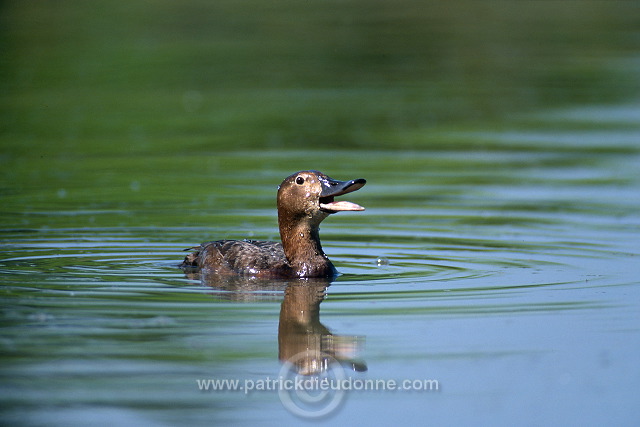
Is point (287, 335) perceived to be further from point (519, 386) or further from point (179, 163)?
point (179, 163)

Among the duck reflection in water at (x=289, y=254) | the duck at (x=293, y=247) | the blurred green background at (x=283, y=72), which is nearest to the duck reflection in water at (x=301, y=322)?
the duck reflection in water at (x=289, y=254)

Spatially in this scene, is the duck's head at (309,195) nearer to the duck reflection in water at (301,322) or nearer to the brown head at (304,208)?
the brown head at (304,208)

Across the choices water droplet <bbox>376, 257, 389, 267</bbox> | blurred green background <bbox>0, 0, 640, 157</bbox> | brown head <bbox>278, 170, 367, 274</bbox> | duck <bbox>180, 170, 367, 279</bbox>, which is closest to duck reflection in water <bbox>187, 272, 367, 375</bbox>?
duck <bbox>180, 170, 367, 279</bbox>

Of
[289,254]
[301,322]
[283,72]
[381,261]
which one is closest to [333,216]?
[381,261]

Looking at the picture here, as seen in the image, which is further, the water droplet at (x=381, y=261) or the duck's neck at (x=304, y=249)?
the water droplet at (x=381, y=261)

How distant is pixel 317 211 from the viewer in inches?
395

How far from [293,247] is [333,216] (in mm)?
3459

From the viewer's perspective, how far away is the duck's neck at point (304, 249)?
9.88 m

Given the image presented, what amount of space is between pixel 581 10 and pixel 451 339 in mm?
28563

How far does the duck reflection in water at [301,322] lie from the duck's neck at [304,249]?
4.2 inches

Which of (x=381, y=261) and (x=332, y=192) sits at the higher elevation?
(x=332, y=192)

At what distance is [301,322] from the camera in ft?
27.2

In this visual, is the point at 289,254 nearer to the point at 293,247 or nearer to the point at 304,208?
the point at 293,247

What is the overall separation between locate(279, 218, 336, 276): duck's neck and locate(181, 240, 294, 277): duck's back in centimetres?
11
